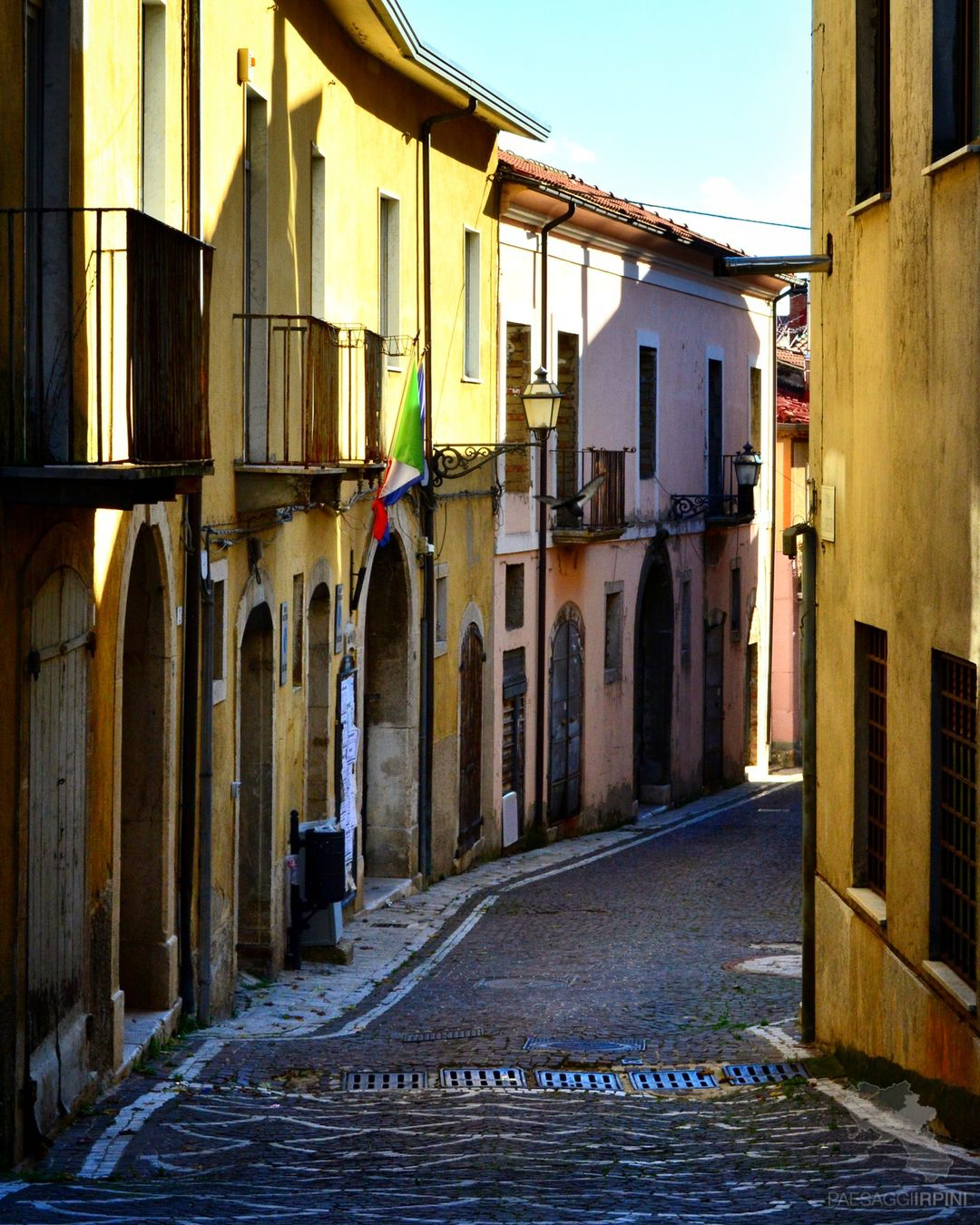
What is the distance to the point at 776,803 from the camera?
1158 inches

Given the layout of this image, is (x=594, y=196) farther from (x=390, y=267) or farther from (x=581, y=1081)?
(x=581, y=1081)

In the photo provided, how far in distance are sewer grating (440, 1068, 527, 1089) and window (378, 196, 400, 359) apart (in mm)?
8875

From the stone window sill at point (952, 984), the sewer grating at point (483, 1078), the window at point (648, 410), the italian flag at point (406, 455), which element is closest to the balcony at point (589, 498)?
the window at point (648, 410)

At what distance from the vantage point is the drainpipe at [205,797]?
1178 centimetres

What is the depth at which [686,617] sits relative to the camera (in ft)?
97.3

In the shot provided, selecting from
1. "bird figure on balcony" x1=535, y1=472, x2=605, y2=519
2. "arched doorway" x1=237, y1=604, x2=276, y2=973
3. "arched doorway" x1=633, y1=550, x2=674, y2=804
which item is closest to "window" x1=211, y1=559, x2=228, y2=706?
"arched doorway" x1=237, y1=604, x2=276, y2=973

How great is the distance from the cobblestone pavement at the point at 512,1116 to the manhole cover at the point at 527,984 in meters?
0.03

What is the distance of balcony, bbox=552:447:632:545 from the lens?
2367 centimetres

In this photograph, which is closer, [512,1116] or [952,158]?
[952,158]

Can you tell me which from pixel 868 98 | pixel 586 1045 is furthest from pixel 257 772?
pixel 868 98

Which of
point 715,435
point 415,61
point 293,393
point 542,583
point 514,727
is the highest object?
point 415,61

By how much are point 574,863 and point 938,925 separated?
44.5 feet

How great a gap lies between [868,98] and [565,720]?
14716 mm

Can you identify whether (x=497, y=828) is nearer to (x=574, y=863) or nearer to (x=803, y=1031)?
(x=574, y=863)
